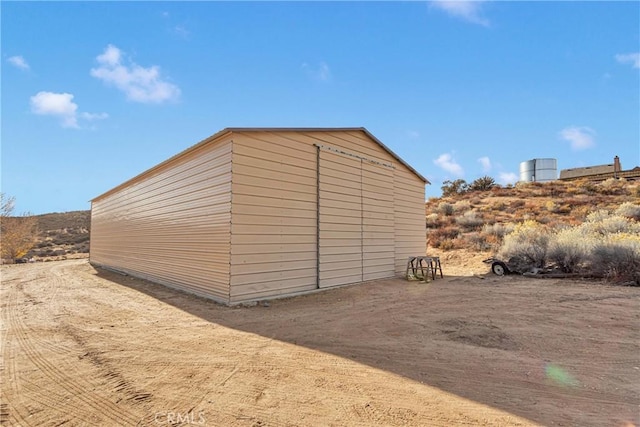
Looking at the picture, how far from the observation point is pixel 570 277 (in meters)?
10.0

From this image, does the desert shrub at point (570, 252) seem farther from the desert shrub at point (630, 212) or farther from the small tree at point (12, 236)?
the small tree at point (12, 236)

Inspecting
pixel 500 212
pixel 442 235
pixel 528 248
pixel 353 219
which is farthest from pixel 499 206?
pixel 353 219

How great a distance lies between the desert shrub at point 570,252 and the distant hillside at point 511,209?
4522 millimetres

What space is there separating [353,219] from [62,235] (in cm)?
3877

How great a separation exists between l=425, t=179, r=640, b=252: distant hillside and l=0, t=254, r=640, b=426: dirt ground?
10.5m

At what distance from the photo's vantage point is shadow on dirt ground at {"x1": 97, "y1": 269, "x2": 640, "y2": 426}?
10.5 ft

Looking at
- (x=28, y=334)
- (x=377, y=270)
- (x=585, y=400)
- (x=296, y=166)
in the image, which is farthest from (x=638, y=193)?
(x=28, y=334)

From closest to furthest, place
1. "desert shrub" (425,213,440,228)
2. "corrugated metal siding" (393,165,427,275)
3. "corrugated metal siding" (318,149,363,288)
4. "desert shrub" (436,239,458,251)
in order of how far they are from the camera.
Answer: "corrugated metal siding" (318,149,363,288), "corrugated metal siding" (393,165,427,275), "desert shrub" (436,239,458,251), "desert shrub" (425,213,440,228)

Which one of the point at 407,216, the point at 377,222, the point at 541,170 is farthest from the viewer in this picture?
the point at 541,170

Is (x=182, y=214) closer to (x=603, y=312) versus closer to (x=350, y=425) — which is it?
(x=350, y=425)

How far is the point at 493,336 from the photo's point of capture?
16.1 ft

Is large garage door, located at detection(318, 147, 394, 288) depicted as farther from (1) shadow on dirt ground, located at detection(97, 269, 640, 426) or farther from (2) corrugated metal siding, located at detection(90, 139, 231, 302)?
(2) corrugated metal siding, located at detection(90, 139, 231, 302)

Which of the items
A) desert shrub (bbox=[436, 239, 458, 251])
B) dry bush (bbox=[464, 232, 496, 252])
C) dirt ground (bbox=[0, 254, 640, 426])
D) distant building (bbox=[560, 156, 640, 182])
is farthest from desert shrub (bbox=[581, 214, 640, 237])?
distant building (bbox=[560, 156, 640, 182])

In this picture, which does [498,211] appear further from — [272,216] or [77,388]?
[77,388]
